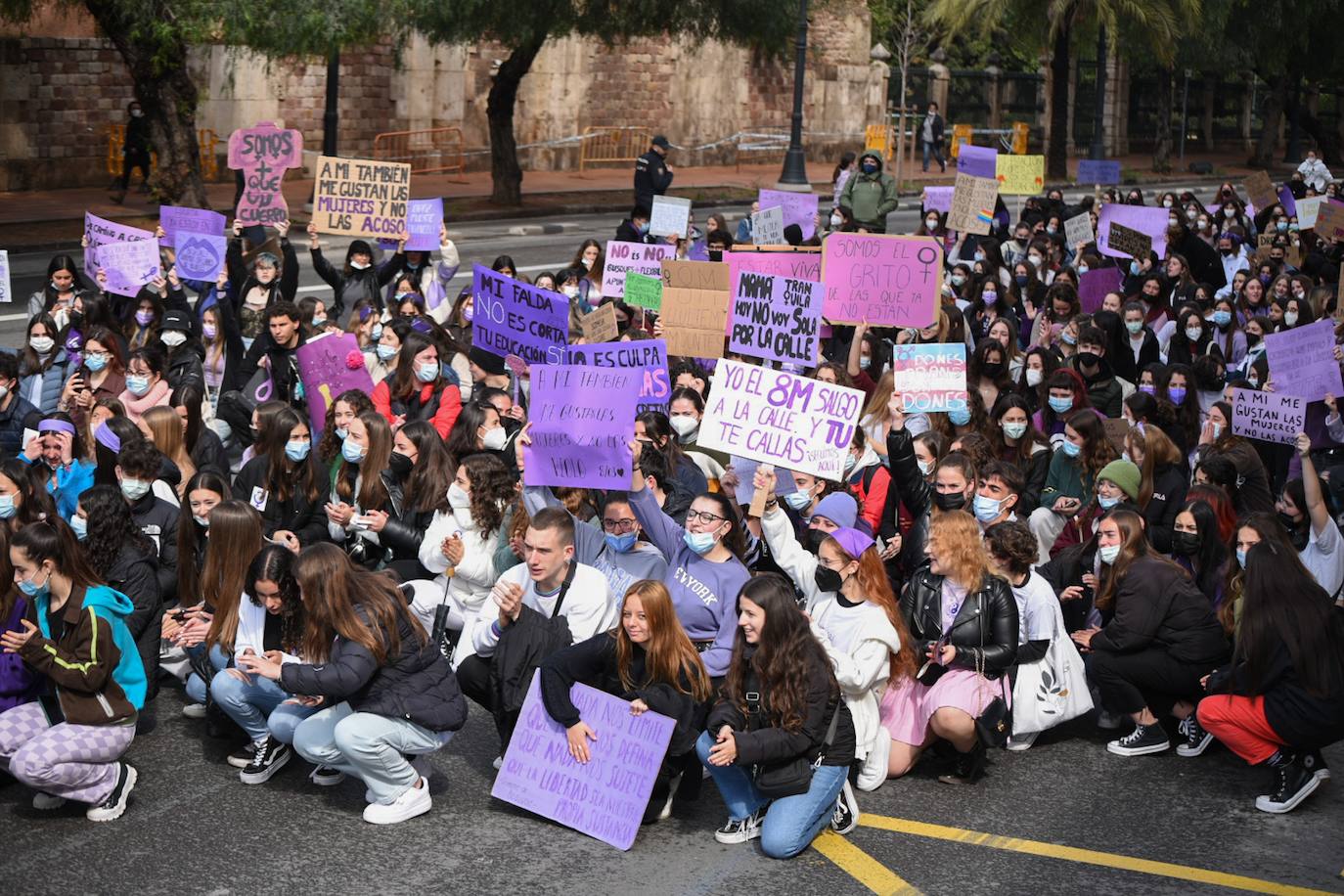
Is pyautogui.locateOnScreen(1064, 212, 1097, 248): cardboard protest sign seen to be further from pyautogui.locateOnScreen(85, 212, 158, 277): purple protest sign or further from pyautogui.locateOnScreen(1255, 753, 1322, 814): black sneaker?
pyautogui.locateOnScreen(1255, 753, 1322, 814): black sneaker

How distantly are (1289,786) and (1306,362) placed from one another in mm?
4089

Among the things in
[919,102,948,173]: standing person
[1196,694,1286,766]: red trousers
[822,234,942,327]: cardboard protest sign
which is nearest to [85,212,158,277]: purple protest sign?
[822,234,942,327]: cardboard protest sign

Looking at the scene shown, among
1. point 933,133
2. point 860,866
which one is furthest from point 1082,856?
point 933,133

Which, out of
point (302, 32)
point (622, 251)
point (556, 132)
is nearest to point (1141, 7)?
point (556, 132)

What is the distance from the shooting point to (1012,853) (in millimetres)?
6891

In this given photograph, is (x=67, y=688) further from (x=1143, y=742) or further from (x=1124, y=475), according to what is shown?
(x=1124, y=475)

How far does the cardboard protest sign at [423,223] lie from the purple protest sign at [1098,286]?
18.4 feet

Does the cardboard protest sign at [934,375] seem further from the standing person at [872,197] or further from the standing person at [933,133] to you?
the standing person at [933,133]

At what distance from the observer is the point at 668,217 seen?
16688 millimetres

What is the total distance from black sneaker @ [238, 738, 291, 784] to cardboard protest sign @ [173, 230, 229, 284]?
6.54 m

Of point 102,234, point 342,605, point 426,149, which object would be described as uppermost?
point 426,149

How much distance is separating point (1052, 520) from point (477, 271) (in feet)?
13.3

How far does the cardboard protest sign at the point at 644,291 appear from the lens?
44.2ft

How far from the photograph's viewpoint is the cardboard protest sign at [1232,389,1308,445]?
10133 mm
